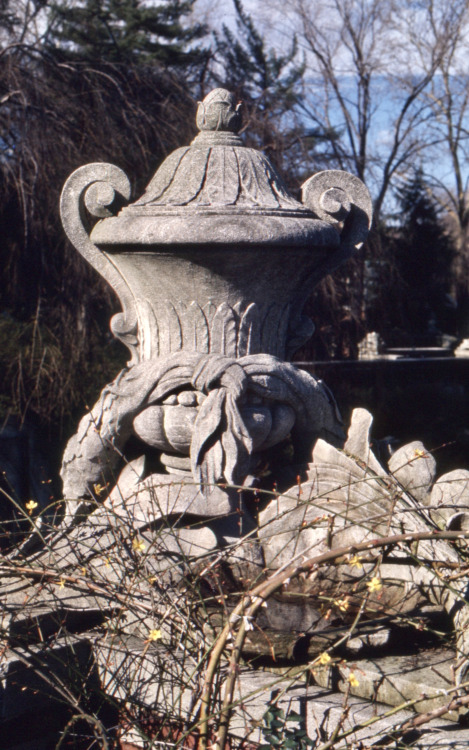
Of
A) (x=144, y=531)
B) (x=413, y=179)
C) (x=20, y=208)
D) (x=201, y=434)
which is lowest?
(x=144, y=531)

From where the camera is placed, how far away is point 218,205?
3.33 metres

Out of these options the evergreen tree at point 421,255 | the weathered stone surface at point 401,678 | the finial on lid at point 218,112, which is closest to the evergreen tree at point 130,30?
the evergreen tree at point 421,255

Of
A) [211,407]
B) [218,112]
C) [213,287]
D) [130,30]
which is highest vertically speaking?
[130,30]

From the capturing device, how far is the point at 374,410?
9.38 m

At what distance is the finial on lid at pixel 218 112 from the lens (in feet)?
12.0

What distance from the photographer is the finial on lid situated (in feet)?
12.0

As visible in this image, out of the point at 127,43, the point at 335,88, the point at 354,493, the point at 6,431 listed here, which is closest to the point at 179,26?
the point at 127,43

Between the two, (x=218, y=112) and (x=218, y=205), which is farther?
(x=218, y=112)

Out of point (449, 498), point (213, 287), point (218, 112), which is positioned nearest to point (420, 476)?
point (449, 498)

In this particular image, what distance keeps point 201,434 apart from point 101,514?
54cm

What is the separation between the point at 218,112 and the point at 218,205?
59cm

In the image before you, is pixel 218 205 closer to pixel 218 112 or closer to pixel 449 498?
pixel 218 112

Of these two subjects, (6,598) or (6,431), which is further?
(6,431)

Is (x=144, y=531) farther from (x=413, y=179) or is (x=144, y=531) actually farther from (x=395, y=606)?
(x=413, y=179)
